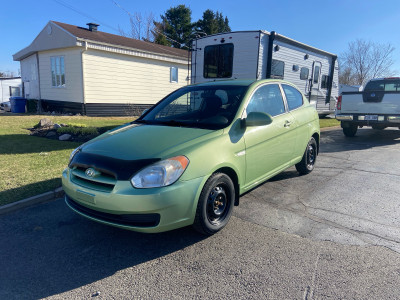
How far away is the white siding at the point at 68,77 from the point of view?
15155 millimetres

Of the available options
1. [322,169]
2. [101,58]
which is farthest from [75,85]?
[322,169]

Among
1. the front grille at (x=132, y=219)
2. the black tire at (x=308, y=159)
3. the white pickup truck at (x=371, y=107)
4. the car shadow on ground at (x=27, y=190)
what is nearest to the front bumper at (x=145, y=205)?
the front grille at (x=132, y=219)

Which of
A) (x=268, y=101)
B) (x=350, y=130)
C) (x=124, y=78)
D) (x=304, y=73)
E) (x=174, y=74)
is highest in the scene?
(x=174, y=74)

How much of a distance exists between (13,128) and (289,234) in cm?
1046

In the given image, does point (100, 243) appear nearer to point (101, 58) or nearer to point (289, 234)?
point (289, 234)

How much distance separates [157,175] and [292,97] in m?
3.37

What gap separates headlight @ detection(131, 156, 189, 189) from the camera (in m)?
2.75

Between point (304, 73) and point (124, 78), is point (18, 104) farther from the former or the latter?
point (304, 73)

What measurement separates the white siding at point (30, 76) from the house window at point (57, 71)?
6.90 ft

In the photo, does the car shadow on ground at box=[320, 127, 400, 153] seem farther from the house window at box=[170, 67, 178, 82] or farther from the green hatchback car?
the house window at box=[170, 67, 178, 82]

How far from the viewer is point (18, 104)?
57.2 ft

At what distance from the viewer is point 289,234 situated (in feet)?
11.2

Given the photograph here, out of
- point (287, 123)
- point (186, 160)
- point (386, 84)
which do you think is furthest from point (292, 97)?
point (386, 84)

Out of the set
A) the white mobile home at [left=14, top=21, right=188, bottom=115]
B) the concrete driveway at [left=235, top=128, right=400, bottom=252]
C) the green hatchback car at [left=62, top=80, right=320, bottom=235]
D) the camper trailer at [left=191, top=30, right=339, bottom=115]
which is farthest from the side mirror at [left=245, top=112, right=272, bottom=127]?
the white mobile home at [left=14, top=21, right=188, bottom=115]
